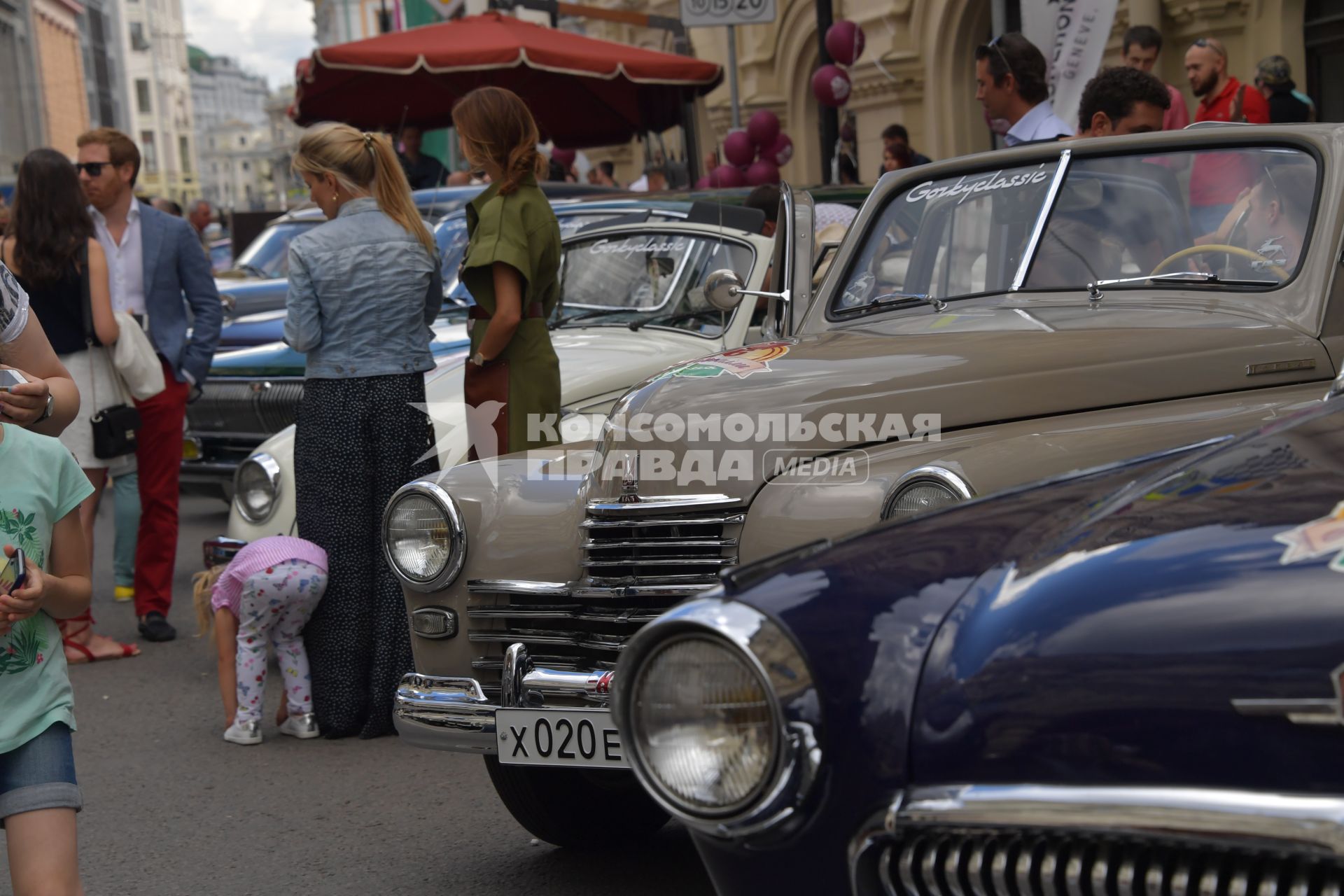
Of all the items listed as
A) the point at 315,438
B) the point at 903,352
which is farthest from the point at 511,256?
the point at 903,352

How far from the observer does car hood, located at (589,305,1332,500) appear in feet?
11.5

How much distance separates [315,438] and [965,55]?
1196 cm

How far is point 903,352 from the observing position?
3768 millimetres

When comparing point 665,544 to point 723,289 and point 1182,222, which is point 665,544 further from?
point 1182,222

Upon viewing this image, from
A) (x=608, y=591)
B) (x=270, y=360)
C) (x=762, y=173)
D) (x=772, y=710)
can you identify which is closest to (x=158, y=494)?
(x=270, y=360)

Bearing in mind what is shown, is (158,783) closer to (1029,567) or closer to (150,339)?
(150,339)

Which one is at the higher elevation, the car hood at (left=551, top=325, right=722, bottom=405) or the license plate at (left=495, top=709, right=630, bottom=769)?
the car hood at (left=551, top=325, right=722, bottom=405)

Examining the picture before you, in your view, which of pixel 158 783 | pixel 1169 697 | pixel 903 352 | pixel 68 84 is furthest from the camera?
pixel 68 84

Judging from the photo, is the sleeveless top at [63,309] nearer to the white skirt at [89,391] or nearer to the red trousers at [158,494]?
the white skirt at [89,391]

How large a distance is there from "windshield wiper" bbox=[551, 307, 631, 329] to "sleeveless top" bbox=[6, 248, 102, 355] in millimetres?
1841

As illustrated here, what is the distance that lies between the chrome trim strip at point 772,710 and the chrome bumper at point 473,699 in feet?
5.08

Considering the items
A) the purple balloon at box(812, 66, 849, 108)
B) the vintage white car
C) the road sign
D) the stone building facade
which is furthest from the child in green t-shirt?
the road sign

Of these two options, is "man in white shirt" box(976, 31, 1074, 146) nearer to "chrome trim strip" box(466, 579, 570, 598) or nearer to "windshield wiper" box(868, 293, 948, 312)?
"windshield wiper" box(868, 293, 948, 312)

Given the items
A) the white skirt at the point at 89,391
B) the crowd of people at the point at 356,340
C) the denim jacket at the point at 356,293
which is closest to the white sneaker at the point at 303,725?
the crowd of people at the point at 356,340
